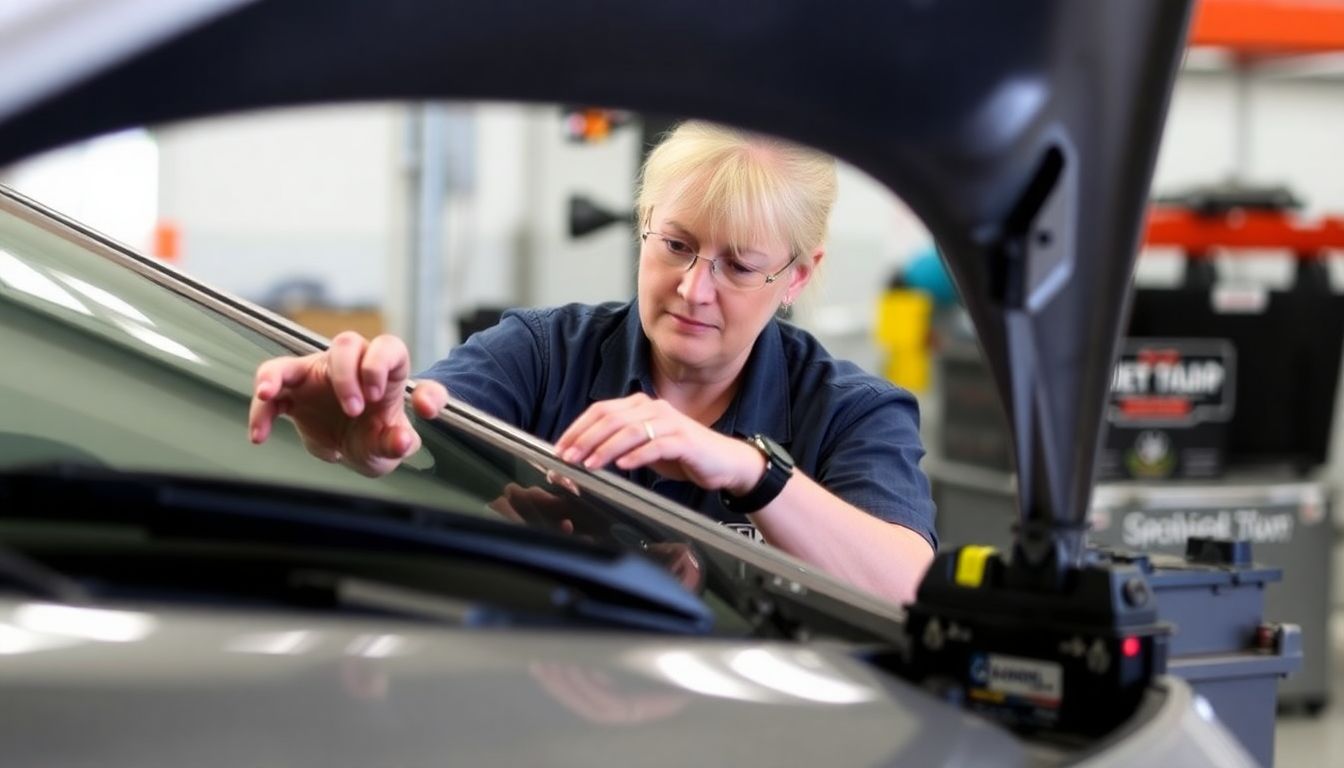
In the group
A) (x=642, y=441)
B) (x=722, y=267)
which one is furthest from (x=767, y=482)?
(x=722, y=267)

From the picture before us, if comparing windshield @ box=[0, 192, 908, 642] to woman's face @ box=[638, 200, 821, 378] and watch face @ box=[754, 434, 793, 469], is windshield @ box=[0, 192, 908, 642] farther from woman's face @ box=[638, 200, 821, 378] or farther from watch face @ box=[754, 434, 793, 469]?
woman's face @ box=[638, 200, 821, 378]

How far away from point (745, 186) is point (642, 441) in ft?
1.16

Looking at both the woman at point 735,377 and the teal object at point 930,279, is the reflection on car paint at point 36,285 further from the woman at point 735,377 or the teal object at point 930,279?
the teal object at point 930,279

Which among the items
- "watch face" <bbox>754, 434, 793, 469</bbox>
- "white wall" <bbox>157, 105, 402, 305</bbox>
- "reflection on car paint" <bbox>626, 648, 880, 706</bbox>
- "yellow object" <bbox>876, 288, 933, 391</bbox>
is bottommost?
"reflection on car paint" <bbox>626, 648, 880, 706</bbox>

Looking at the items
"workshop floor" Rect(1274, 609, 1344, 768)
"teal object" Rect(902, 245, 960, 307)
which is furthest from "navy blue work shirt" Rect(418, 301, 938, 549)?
"teal object" Rect(902, 245, 960, 307)

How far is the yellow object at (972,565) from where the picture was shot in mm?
845

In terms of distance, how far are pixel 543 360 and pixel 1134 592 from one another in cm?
83

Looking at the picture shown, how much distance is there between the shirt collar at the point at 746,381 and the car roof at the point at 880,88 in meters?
0.70

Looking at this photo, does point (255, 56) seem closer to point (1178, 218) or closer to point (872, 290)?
point (1178, 218)

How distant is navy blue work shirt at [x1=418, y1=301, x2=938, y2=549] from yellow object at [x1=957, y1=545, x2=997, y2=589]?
617mm

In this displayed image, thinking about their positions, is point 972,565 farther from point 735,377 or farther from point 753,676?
point 735,377

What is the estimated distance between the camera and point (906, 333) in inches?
273

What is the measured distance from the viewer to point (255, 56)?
567 millimetres

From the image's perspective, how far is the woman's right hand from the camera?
3.66 feet
